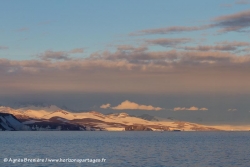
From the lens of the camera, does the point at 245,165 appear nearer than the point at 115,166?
No

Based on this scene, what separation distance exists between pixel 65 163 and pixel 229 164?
2908cm

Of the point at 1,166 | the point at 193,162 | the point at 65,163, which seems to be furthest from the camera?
the point at 193,162

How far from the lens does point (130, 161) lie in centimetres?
8331

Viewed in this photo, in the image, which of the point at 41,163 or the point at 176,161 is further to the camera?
the point at 176,161

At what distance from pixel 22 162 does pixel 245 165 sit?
39.0 meters

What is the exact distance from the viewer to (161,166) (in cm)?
7638

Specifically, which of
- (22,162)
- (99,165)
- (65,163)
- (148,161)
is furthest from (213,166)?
(22,162)

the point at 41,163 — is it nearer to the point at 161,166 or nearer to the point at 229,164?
the point at 161,166

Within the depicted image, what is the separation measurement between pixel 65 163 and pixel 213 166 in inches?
994

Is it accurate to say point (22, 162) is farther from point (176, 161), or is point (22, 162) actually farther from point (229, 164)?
point (229, 164)

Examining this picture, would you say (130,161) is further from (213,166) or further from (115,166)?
(213,166)

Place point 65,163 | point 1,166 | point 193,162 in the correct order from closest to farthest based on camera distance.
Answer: point 1,166 → point 65,163 → point 193,162

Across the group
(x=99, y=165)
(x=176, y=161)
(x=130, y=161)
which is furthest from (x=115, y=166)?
(x=176, y=161)

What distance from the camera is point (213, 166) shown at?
3076 inches
